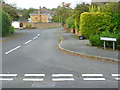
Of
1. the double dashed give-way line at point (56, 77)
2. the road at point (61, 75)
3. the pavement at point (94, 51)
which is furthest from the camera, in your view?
the pavement at point (94, 51)

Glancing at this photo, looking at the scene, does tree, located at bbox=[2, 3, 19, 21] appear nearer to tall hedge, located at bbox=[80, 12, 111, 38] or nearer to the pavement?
tall hedge, located at bbox=[80, 12, 111, 38]

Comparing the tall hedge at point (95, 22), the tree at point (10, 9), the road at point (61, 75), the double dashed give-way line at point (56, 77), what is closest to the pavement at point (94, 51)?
the road at point (61, 75)

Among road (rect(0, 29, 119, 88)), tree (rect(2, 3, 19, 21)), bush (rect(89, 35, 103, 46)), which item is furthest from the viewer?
tree (rect(2, 3, 19, 21))

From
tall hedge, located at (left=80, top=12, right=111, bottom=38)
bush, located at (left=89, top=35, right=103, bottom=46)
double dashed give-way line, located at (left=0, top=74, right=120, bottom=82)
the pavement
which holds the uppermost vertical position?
tall hedge, located at (left=80, top=12, right=111, bottom=38)

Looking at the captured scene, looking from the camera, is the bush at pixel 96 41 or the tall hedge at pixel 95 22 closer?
the bush at pixel 96 41

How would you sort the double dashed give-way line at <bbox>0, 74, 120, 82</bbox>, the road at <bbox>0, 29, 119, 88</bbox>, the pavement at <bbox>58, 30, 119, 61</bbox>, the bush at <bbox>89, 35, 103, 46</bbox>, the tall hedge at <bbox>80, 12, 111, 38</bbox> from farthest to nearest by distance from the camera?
the tall hedge at <bbox>80, 12, 111, 38</bbox>, the bush at <bbox>89, 35, 103, 46</bbox>, the pavement at <bbox>58, 30, 119, 61</bbox>, the double dashed give-way line at <bbox>0, 74, 120, 82</bbox>, the road at <bbox>0, 29, 119, 88</bbox>

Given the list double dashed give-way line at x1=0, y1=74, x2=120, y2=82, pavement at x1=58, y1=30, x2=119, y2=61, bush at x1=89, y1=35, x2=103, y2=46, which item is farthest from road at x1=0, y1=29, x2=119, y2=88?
bush at x1=89, y1=35, x2=103, y2=46

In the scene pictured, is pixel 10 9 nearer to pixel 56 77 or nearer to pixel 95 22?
pixel 95 22

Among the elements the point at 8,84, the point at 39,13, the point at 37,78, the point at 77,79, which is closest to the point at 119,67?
the point at 77,79

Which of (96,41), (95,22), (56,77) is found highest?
(95,22)

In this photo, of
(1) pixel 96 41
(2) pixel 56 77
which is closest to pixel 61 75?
(2) pixel 56 77

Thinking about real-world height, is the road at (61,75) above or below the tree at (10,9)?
below

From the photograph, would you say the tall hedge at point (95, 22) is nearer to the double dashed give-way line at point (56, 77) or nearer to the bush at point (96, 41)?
the bush at point (96, 41)

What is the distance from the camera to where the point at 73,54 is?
12.0 metres
